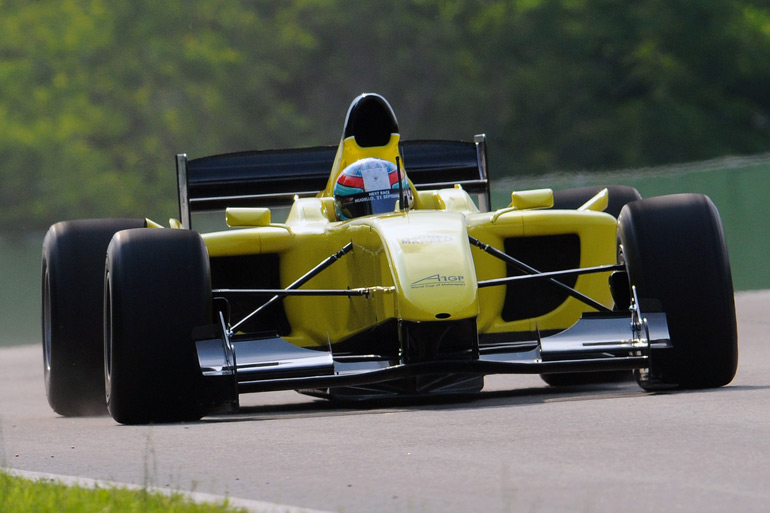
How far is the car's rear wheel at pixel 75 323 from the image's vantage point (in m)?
9.15

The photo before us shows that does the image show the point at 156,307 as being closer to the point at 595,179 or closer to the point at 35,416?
the point at 35,416

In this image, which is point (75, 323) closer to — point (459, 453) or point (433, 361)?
point (433, 361)

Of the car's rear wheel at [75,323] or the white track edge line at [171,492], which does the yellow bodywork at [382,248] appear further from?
the white track edge line at [171,492]

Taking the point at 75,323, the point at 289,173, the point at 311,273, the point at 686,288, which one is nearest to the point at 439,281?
the point at 311,273

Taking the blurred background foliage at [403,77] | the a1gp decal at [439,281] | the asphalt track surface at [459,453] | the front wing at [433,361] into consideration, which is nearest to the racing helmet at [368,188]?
the asphalt track surface at [459,453]

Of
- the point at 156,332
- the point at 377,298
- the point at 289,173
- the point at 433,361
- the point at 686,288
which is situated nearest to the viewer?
the point at 433,361

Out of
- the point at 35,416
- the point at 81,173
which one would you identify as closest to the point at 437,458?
the point at 35,416

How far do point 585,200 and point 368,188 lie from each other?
2752 mm

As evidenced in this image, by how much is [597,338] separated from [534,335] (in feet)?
4.16

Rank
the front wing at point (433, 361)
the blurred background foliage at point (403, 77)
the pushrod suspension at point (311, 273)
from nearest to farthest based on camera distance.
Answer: the front wing at point (433, 361) → the pushrod suspension at point (311, 273) → the blurred background foliage at point (403, 77)

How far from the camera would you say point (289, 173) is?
11.8 meters

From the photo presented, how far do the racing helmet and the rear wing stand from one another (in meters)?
2.00

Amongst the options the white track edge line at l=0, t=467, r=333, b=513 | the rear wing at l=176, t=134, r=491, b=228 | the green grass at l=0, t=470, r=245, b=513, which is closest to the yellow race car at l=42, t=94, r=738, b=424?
the rear wing at l=176, t=134, r=491, b=228

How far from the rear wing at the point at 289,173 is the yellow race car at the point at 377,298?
4.89 feet
